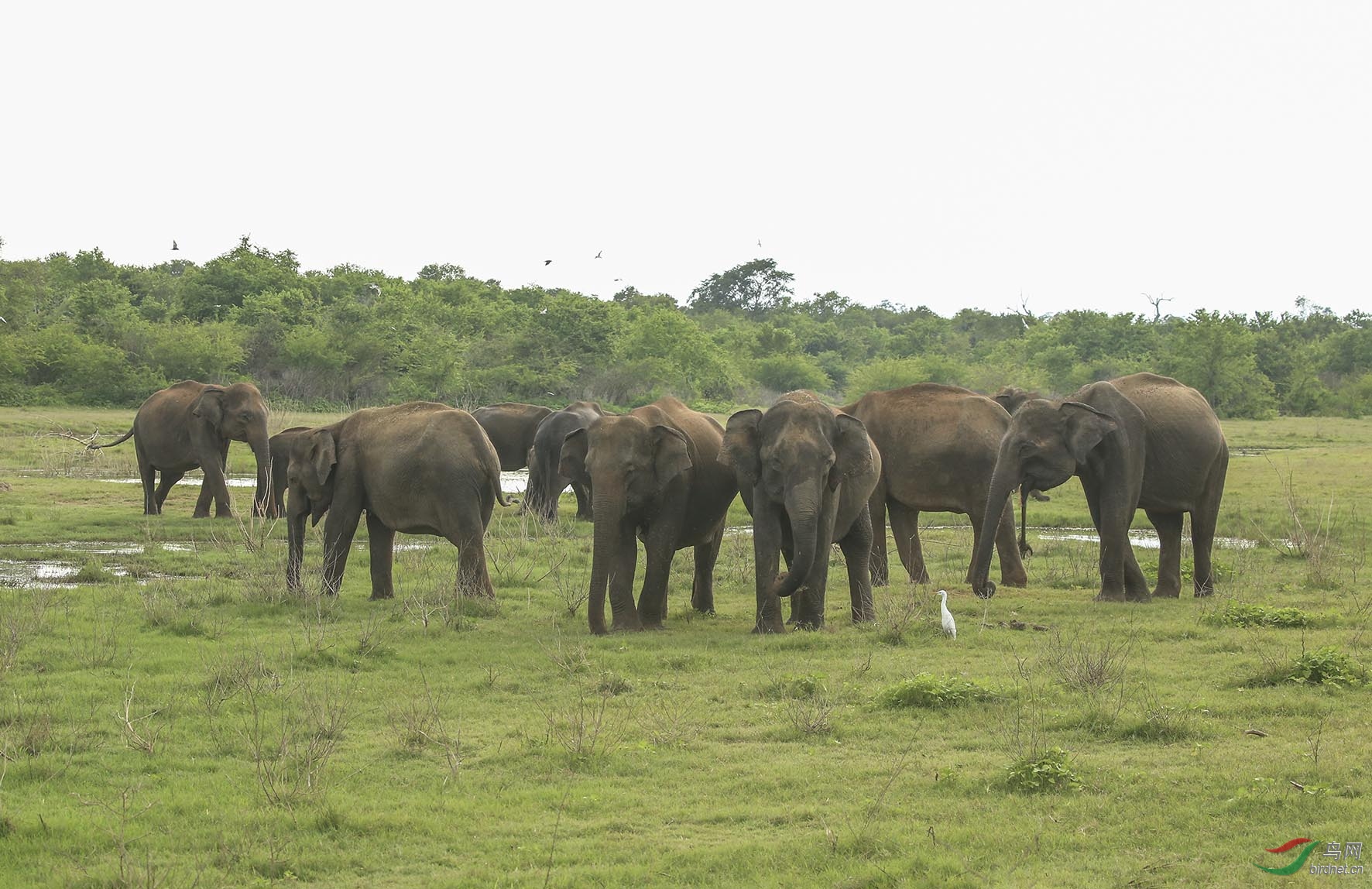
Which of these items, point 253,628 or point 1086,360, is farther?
point 1086,360

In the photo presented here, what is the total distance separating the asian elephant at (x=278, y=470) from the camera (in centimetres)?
2081

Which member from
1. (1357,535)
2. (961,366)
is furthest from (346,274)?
(1357,535)

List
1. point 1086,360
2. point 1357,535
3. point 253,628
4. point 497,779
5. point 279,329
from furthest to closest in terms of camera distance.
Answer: point 1086,360 → point 279,329 → point 1357,535 → point 253,628 → point 497,779

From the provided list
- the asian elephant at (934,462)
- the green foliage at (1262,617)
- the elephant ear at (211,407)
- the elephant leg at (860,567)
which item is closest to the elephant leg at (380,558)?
the elephant leg at (860,567)

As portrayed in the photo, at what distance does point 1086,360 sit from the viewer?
3172 inches

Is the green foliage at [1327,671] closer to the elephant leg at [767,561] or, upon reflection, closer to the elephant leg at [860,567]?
the elephant leg at [860,567]

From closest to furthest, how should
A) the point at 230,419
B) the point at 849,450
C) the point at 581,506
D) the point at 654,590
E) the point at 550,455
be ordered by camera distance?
the point at 849,450 < the point at 654,590 < the point at 230,419 < the point at 581,506 < the point at 550,455

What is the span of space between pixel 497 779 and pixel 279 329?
5211 centimetres

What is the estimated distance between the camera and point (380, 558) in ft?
47.1

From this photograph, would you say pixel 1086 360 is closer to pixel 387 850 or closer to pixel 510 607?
pixel 510 607

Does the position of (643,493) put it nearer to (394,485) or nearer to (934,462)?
(394,485)

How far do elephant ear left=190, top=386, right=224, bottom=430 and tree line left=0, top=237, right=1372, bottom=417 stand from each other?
27024mm

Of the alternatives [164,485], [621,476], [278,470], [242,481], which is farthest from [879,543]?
[242,481]

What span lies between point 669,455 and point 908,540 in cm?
487
